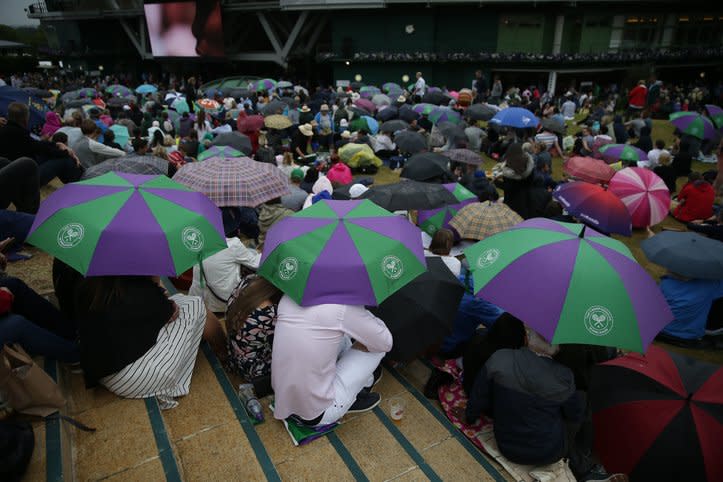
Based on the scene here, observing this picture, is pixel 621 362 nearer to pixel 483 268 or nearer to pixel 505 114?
pixel 483 268

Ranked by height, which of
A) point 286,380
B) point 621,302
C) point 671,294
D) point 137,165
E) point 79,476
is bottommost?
point 671,294

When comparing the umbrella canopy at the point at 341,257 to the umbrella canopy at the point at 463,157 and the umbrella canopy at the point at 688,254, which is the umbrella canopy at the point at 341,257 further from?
the umbrella canopy at the point at 463,157

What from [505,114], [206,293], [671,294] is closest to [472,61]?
[505,114]

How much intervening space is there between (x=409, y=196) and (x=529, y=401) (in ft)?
12.4

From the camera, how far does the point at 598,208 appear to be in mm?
6711

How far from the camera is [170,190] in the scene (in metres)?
3.82

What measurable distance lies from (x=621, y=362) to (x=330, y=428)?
2480mm

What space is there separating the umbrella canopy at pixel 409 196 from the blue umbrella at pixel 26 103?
5963 mm

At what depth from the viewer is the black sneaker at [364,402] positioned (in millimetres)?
3758

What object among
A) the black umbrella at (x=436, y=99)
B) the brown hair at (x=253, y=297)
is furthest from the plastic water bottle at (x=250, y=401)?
the black umbrella at (x=436, y=99)

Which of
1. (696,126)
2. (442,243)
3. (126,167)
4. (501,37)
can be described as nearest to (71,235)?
(126,167)

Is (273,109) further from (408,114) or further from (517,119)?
(517,119)

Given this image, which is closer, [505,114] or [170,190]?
[170,190]

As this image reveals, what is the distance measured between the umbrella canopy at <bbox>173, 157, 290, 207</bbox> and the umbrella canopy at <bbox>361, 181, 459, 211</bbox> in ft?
4.31
